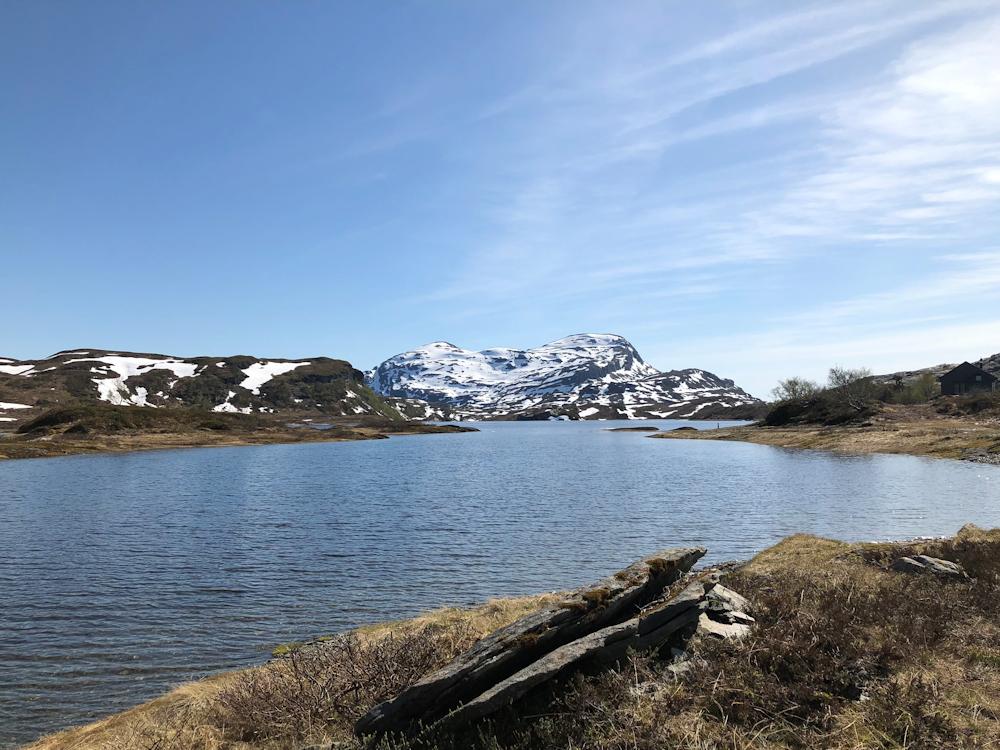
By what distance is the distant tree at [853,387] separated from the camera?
135875 millimetres

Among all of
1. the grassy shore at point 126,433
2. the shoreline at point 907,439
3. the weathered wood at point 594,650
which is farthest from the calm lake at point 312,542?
the grassy shore at point 126,433

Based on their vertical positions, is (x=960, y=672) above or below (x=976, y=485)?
above

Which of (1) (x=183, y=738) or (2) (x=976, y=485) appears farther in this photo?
(2) (x=976, y=485)

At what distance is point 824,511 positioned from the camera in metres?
42.3

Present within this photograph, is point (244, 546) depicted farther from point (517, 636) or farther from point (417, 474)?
point (417, 474)

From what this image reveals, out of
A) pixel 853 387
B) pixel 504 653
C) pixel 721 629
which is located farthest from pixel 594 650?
pixel 853 387

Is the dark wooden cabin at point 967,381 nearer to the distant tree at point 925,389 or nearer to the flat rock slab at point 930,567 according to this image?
the distant tree at point 925,389

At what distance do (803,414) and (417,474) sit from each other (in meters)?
115

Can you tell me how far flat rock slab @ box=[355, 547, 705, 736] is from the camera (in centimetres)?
950

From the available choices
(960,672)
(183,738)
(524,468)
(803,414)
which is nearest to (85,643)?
(183,738)

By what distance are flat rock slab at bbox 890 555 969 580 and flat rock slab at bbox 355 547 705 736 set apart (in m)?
10.2

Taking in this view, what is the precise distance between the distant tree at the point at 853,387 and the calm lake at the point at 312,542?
69.2 metres

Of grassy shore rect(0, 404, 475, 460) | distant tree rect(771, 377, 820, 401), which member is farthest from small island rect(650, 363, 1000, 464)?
grassy shore rect(0, 404, 475, 460)

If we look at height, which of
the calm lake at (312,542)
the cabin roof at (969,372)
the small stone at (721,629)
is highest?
the cabin roof at (969,372)
